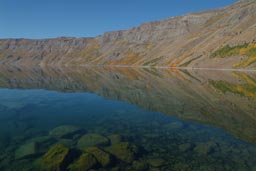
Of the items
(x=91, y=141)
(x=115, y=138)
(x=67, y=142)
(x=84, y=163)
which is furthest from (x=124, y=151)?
(x=67, y=142)

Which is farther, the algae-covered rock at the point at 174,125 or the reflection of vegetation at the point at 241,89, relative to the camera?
the reflection of vegetation at the point at 241,89

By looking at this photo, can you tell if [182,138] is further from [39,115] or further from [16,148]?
[39,115]

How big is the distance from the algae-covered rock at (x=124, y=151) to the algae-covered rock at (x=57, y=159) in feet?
14.7

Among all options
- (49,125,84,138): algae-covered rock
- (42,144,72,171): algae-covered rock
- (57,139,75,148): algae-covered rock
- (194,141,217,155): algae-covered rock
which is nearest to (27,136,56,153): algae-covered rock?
(57,139,75,148): algae-covered rock

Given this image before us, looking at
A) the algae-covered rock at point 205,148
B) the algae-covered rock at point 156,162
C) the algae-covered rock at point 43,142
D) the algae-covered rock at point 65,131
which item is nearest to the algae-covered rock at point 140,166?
the algae-covered rock at point 156,162

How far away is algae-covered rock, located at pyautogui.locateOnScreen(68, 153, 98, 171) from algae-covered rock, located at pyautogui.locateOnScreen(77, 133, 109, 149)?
431 centimetres

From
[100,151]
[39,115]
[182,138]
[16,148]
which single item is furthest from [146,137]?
[39,115]

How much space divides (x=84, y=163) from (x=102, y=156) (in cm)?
187

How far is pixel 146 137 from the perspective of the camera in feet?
96.4

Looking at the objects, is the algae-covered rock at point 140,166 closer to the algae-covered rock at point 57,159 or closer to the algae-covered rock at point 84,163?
the algae-covered rock at point 84,163

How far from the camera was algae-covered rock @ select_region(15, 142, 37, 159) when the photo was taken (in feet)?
74.6

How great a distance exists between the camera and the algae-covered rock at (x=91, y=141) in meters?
25.7

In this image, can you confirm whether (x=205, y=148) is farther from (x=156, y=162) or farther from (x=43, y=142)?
(x=43, y=142)

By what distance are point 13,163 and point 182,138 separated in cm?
1885
